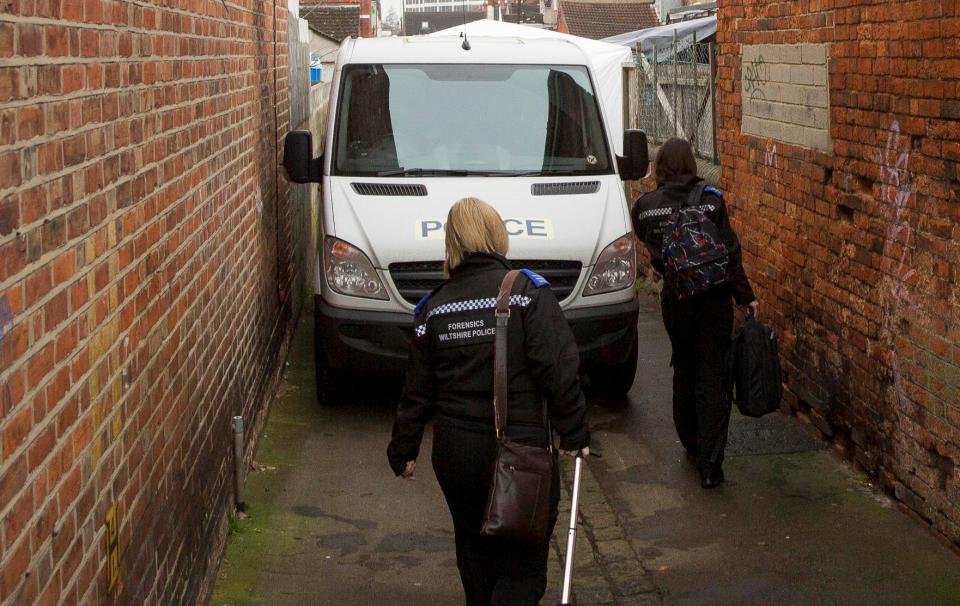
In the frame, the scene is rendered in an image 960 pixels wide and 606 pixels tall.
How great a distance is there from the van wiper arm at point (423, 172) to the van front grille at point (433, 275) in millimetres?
813

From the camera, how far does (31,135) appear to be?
2586 millimetres

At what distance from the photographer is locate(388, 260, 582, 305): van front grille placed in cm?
793

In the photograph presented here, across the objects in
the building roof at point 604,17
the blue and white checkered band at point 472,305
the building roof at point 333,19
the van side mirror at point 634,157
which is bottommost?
the blue and white checkered band at point 472,305

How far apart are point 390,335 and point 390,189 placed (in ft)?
3.31

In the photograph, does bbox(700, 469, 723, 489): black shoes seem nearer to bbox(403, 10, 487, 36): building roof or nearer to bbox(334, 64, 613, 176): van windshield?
bbox(334, 64, 613, 176): van windshield

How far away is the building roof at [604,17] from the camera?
1919 inches

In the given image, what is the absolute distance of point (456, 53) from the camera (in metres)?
9.20

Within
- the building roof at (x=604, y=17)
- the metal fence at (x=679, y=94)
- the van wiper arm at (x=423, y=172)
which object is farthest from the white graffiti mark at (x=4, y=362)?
the building roof at (x=604, y=17)

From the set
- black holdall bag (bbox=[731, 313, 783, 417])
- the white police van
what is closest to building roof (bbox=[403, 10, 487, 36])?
the white police van

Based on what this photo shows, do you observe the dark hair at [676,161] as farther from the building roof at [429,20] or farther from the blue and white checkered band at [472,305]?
the building roof at [429,20]

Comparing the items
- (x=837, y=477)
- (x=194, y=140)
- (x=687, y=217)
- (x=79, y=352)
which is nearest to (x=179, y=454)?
(x=194, y=140)

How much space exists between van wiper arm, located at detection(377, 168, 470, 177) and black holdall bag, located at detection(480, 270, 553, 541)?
435 cm

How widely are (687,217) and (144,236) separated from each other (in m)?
3.43

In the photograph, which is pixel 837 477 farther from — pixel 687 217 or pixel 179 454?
pixel 179 454
